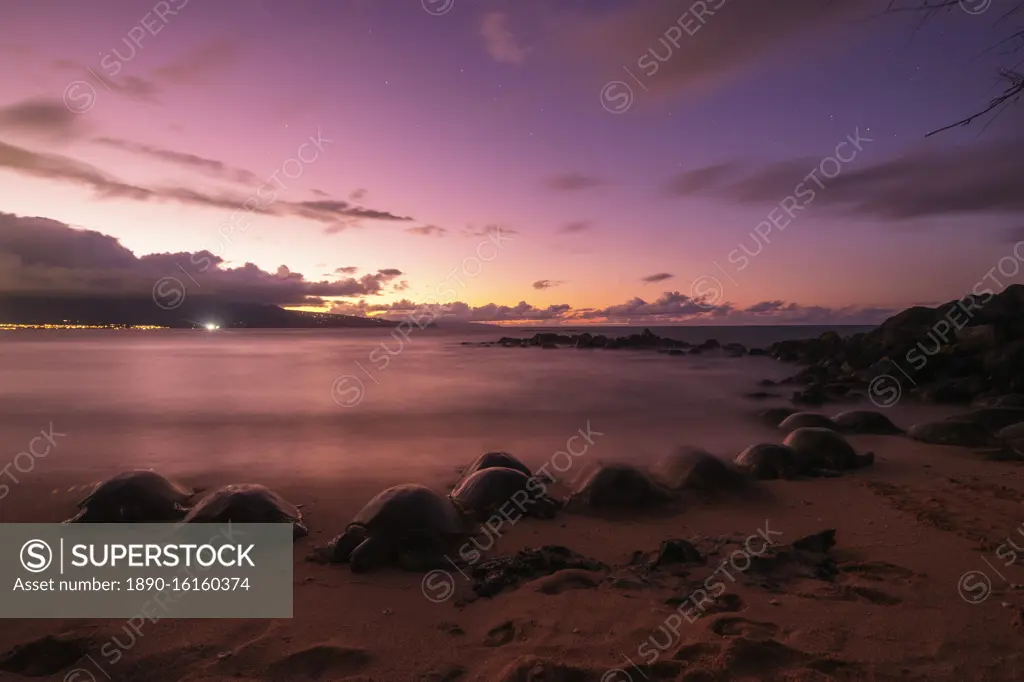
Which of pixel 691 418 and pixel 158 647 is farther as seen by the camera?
pixel 691 418

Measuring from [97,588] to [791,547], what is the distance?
21.6 feet

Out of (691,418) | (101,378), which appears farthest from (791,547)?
(101,378)

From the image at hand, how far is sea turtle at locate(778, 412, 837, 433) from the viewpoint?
38.1 ft

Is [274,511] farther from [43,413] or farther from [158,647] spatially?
[43,413]

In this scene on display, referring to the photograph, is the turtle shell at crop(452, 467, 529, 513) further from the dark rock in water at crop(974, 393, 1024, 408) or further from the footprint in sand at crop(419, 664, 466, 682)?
the dark rock in water at crop(974, 393, 1024, 408)

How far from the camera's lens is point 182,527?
5766 mm

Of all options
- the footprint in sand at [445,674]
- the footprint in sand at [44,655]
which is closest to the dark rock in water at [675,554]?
the footprint in sand at [445,674]

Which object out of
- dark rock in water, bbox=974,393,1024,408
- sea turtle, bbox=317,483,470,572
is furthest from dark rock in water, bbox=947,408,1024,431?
sea turtle, bbox=317,483,470,572

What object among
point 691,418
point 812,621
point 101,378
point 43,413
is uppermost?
point 101,378

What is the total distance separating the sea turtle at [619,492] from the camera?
22.6 feet

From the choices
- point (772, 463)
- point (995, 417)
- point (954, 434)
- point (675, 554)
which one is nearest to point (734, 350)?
point (995, 417)

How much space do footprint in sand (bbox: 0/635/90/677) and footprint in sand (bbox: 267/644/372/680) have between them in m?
1.52

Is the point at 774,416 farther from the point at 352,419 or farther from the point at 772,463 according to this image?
the point at 352,419

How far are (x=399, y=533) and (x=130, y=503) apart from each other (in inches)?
147
